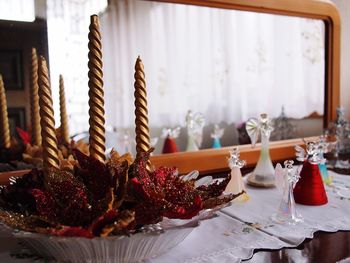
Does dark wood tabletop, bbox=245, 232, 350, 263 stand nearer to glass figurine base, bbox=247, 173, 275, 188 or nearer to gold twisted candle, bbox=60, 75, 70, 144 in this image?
glass figurine base, bbox=247, 173, 275, 188

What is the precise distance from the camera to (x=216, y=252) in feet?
1.36

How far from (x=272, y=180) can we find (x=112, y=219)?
43cm

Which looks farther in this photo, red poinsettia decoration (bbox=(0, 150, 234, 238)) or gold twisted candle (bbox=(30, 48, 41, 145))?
gold twisted candle (bbox=(30, 48, 41, 145))

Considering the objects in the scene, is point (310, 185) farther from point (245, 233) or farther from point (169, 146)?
point (169, 146)

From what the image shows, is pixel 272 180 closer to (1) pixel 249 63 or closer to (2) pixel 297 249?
(2) pixel 297 249

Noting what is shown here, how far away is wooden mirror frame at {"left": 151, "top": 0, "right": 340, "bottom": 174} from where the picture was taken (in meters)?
0.79

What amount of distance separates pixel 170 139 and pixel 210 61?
254 millimetres

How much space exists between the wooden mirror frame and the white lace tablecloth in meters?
0.21

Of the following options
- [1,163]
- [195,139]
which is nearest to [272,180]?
[195,139]

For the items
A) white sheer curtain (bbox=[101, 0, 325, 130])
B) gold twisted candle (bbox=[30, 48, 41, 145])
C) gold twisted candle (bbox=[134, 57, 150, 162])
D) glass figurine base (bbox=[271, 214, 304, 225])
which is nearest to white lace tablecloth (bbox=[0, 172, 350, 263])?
glass figurine base (bbox=[271, 214, 304, 225])

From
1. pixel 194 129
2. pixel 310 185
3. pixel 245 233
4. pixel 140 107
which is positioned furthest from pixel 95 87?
pixel 194 129

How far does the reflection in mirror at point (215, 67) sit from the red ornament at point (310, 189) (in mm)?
307

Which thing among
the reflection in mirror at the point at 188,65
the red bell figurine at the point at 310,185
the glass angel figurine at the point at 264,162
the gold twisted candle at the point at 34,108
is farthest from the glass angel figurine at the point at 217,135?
the gold twisted candle at the point at 34,108

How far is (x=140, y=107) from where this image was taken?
1.48ft
